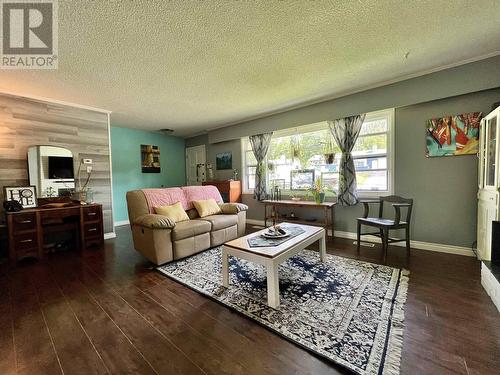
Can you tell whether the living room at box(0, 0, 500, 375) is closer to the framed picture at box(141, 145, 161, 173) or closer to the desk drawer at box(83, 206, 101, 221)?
the desk drawer at box(83, 206, 101, 221)

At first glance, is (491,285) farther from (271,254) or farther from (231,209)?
(231,209)

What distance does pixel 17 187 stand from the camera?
3.24 m

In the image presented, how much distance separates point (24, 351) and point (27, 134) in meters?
3.50

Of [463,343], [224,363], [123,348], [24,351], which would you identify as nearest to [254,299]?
[224,363]

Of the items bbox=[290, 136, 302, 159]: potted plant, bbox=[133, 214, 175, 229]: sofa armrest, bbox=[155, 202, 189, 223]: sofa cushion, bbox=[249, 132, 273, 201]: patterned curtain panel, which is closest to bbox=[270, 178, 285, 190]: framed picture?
bbox=[249, 132, 273, 201]: patterned curtain panel

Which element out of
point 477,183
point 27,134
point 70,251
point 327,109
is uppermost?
point 327,109

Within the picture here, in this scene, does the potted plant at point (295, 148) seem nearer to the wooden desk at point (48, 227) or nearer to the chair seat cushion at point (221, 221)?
the chair seat cushion at point (221, 221)

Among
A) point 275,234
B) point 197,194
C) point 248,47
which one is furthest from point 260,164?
point 248,47

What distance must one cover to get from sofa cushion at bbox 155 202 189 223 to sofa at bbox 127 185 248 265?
10 centimetres

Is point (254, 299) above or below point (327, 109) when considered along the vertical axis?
below

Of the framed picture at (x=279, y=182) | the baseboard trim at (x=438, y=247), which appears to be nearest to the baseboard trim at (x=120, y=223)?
the framed picture at (x=279, y=182)

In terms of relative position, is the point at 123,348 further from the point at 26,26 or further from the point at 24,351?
the point at 26,26

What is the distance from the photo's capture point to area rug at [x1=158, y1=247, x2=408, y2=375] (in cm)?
138

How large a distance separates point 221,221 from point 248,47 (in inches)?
93.6
